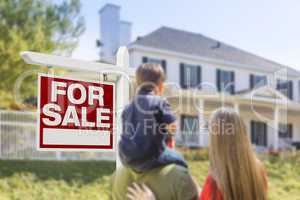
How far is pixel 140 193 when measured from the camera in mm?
1928

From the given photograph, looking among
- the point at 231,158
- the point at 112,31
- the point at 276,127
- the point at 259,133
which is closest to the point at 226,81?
the point at 259,133

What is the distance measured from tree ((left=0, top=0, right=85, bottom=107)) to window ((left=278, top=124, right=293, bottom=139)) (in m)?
12.4

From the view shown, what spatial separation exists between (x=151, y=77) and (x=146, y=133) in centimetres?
28

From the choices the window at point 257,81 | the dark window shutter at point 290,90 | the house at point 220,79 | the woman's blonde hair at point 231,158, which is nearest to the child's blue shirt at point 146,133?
the woman's blonde hair at point 231,158

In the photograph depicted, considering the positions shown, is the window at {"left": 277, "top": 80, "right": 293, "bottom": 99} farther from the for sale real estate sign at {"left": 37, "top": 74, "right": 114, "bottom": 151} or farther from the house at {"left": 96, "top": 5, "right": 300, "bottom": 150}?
the for sale real estate sign at {"left": 37, "top": 74, "right": 114, "bottom": 151}

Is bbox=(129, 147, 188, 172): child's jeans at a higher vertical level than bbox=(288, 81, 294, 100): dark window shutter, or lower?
lower

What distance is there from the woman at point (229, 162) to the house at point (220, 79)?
12.5 metres

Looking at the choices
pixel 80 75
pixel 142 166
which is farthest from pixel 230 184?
pixel 80 75

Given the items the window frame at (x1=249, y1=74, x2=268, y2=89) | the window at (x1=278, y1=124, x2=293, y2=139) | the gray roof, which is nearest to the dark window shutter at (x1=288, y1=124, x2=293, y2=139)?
the window at (x1=278, y1=124, x2=293, y2=139)

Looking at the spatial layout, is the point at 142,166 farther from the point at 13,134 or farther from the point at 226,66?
the point at 226,66

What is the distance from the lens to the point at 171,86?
365cm

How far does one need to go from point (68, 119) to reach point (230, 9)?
958cm

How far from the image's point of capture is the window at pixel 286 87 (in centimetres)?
2044

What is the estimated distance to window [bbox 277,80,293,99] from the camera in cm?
2044
